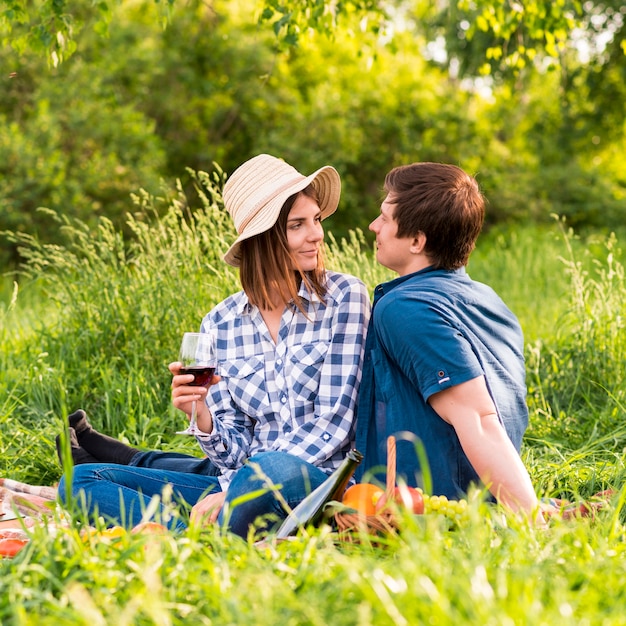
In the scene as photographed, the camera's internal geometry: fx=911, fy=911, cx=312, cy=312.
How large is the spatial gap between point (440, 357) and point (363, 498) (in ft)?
1.61

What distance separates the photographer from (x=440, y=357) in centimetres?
280

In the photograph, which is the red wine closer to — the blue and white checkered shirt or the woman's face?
the blue and white checkered shirt

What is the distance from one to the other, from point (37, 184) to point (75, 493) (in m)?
8.78

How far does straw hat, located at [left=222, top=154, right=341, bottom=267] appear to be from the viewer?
11.1 ft

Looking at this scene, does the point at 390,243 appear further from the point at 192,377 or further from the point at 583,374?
the point at 583,374

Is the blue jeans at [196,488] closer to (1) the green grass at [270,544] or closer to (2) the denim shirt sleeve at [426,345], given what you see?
(1) the green grass at [270,544]

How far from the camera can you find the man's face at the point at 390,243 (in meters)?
3.08

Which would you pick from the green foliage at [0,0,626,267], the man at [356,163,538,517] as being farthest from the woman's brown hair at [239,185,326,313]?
the green foliage at [0,0,626,267]

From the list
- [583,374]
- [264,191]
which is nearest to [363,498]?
[264,191]

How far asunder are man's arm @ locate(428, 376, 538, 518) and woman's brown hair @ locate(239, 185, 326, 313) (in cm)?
78

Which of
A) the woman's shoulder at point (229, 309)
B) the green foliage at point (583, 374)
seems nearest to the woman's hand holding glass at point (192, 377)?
the woman's shoulder at point (229, 309)

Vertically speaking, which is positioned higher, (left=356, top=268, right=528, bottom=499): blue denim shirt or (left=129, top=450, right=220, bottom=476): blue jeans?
(left=356, top=268, right=528, bottom=499): blue denim shirt

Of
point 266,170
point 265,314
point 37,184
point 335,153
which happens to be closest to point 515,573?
point 265,314

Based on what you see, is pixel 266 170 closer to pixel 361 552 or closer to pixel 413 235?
pixel 413 235
